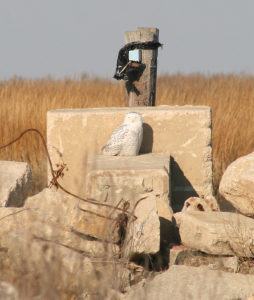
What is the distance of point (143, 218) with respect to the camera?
3039mm

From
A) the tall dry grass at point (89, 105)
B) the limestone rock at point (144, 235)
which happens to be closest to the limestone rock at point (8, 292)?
the limestone rock at point (144, 235)

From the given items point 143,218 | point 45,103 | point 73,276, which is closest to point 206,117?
point 143,218

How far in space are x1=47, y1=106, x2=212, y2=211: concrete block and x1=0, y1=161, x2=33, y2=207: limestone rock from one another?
0.75 m

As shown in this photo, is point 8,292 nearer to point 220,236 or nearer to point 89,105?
point 220,236

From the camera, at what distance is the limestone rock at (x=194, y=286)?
246 centimetres

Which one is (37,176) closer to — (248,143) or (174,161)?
(174,161)

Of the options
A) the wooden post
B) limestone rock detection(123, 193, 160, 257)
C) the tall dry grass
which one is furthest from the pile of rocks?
the tall dry grass

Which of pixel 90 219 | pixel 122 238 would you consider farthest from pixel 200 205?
pixel 90 219

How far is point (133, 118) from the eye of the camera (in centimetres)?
414

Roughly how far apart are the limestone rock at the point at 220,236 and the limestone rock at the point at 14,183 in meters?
1.34

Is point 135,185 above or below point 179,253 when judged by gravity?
above

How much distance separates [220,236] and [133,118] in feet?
4.94

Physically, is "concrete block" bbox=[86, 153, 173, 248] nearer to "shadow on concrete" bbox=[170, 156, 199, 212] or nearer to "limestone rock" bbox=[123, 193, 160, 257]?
"limestone rock" bbox=[123, 193, 160, 257]

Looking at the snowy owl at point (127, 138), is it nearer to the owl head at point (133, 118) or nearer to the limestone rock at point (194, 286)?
the owl head at point (133, 118)
